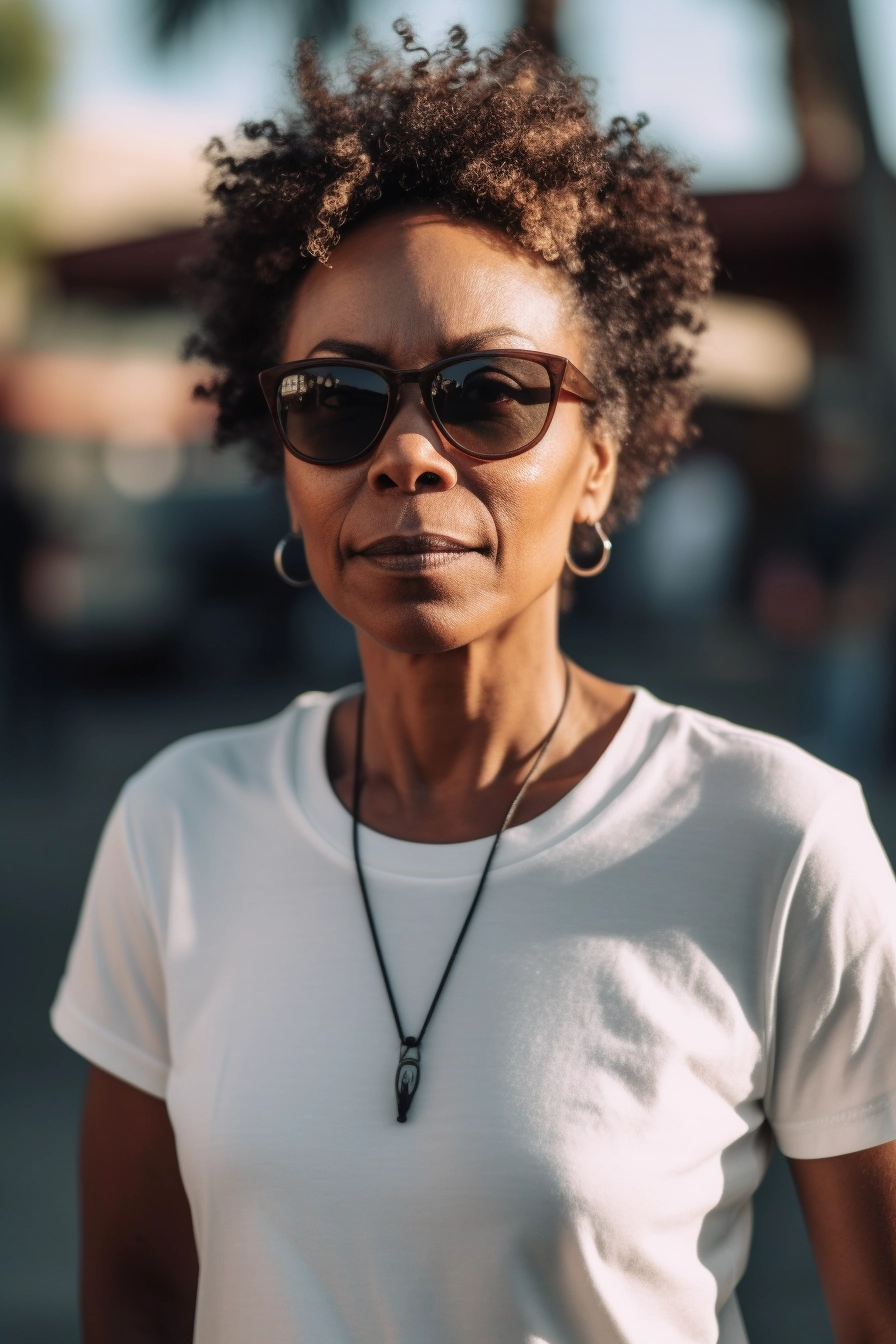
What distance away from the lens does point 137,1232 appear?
2027mm

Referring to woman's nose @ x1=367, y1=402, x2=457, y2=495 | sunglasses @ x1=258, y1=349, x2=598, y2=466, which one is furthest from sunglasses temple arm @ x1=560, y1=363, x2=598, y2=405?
woman's nose @ x1=367, y1=402, x2=457, y2=495

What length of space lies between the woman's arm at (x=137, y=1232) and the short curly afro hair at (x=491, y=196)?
1.11 metres

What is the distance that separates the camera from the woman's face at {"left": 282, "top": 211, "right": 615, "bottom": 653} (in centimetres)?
185

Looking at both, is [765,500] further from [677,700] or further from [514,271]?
[514,271]

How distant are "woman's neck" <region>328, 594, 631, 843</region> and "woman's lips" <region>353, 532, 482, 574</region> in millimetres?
191

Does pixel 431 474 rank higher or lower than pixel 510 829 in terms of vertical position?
higher

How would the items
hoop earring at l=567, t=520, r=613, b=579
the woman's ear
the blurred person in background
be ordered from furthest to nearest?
the blurred person in background < hoop earring at l=567, t=520, r=613, b=579 < the woman's ear

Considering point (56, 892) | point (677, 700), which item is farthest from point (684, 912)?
point (677, 700)

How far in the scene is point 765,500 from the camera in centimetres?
1451

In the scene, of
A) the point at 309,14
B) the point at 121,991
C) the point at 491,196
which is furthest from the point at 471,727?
the point at 309,14

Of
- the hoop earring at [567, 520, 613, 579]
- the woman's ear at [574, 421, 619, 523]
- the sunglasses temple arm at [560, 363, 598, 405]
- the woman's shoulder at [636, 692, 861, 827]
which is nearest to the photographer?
the woman's shoulder at [636, 692, 861, 827]

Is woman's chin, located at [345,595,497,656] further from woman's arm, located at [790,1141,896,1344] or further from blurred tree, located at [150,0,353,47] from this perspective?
blurred tree, located at [150,0,353,47]

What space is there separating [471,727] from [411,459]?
438 millimetres

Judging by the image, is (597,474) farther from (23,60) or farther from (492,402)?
(23,60)
